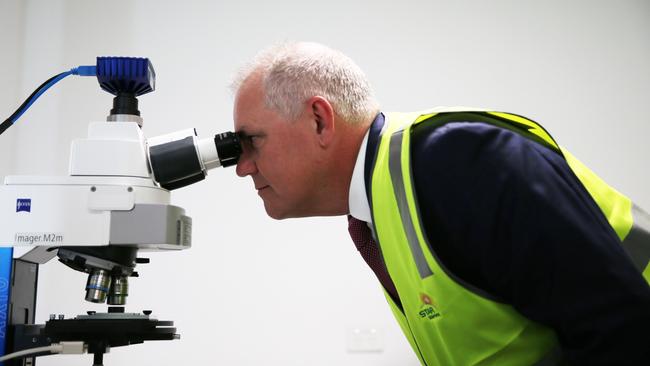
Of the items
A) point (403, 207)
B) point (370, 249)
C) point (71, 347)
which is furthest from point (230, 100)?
point (403, 207)

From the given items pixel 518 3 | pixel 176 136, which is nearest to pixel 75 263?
pixel 176 136

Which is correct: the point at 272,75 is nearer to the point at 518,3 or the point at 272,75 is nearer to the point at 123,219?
the point at 123,219

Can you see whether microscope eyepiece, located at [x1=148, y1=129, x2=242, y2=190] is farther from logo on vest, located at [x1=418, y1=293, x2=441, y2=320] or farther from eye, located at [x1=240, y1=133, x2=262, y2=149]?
logo on vest, located at [x1=418, y1=293, x2=441, y2=320]

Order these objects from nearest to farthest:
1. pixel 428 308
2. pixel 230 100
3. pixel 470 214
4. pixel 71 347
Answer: pixel 470 214, pixel 428 308, pixel 71 347, pixel 230 100

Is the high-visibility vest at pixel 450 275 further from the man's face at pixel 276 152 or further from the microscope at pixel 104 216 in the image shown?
the microscope at pixel 104 216

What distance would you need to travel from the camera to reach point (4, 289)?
1.14 metres

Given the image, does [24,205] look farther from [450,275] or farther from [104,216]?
[450,275]

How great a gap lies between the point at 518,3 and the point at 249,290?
61.2 inches

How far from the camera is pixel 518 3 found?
247 centimetres

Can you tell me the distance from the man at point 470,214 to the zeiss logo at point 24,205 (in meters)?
0.40

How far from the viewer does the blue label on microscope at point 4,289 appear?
3.70 feet

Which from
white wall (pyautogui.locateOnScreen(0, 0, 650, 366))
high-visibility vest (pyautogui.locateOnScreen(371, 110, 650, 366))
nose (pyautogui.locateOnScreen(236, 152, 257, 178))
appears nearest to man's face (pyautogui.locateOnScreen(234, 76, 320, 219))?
nose (pyautogui.locateOnScreen(236, 152, 257, 178))

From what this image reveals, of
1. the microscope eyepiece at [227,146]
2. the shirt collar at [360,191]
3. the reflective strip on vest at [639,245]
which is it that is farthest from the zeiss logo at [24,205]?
the reflective strip on vest at [639,245]

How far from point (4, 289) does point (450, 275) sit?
0.83m
